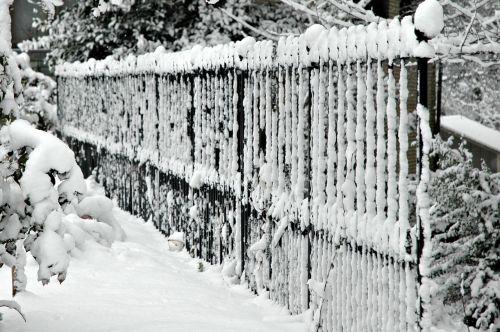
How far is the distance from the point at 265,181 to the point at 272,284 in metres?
0.89

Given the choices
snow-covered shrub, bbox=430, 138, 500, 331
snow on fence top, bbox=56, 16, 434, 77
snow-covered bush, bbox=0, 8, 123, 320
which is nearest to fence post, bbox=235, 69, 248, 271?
snow on fence top, bbox=56, 16, 434, 77

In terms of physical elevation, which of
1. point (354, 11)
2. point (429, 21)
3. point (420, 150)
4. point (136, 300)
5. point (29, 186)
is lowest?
point (136, 300)

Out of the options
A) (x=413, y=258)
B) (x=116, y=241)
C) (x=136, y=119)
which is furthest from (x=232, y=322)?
(x=136, y=119)

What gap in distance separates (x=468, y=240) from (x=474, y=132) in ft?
23.6

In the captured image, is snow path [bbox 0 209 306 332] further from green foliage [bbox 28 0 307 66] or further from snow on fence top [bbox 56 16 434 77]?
green foliage [bbox 28 0 307 66]

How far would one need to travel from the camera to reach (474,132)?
11.6 meters

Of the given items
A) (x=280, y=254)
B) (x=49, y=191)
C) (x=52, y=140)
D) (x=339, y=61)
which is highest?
(x=339, y=61)

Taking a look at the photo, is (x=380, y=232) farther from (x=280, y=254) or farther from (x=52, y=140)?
(x=52, y=140)

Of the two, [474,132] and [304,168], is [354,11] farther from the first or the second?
[474,132]

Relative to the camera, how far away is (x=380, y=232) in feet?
12.2

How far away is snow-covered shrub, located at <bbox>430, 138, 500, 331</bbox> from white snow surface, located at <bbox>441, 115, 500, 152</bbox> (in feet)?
19.1

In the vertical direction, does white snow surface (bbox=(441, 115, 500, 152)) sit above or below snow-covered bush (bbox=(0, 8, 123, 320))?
below

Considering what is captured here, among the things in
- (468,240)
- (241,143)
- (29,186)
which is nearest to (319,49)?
(241,143)

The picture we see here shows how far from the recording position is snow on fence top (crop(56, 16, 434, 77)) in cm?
347
